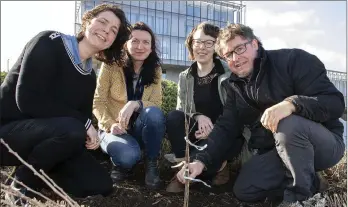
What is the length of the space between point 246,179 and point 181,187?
52cm

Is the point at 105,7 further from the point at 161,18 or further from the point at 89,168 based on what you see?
the point at 161,18

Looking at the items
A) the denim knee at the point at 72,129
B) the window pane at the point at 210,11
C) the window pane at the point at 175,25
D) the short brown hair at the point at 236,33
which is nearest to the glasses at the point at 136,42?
the short brown hair at the point at 236,33

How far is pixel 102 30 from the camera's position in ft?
9.30

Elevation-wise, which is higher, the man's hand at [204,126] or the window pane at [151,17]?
the window pane at [151,17]

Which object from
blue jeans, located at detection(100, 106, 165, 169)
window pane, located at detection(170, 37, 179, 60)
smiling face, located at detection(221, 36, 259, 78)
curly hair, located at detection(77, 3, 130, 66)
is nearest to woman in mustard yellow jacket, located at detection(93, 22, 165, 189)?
blue jeans, located at detection(100, 106, 165, 169)

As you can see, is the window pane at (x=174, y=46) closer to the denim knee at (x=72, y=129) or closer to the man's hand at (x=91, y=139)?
the man's hand at (x=91, y=139)

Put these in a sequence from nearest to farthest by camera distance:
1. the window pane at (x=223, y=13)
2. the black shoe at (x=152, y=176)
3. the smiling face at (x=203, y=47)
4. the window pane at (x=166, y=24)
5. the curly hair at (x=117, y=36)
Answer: the curly hair at (x=117, y=36) < the black shoe at (x=152, y=176) < the smiling face at (x=203, y=47) < the window pane at (x=223, y=13) < the window pane at (x=166, y=24)

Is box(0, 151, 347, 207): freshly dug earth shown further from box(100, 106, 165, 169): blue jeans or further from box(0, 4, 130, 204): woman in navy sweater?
box(100, 106, 165, 169): blue jeans

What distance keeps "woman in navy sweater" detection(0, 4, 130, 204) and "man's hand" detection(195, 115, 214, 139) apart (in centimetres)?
82

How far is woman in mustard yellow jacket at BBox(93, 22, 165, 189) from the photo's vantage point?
3115 millimetres

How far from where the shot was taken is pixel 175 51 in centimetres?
3797

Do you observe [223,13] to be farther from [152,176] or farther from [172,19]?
[152,176]

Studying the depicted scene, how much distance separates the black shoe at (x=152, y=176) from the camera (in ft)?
10.4

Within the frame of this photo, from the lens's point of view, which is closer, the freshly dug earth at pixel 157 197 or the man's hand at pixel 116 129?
the freshly dug earth at pixel 157 197
